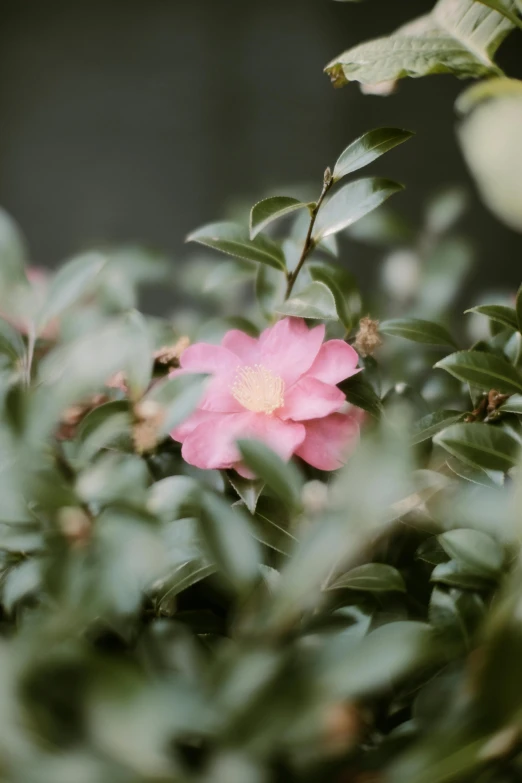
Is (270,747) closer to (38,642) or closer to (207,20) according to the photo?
(38,642)

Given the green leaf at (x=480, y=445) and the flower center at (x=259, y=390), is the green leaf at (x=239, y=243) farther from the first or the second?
the green leaf at (x=480, y=445)

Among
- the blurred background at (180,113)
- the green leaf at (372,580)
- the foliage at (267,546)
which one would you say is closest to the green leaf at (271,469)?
the foliage at (267,546)

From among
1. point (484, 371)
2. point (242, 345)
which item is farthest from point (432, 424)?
point (242, 345)

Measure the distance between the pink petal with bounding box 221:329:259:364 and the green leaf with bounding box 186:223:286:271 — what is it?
61 mm

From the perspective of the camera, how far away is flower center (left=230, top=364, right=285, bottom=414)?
46 centimetres

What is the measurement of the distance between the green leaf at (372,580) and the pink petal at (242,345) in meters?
0.18

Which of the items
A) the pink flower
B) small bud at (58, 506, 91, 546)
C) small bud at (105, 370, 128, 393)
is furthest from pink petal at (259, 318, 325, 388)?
small bud at (58, 506, 91, 546)

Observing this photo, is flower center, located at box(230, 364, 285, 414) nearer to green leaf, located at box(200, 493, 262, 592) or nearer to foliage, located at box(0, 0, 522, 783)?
foliage, located at box(0, 0, 522, 783)

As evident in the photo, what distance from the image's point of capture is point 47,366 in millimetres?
395

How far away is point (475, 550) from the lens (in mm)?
362

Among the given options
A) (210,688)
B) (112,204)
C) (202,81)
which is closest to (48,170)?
(112,204)

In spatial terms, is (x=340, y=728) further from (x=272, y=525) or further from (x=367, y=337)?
(x=367, y=337)

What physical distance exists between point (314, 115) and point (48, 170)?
0.55 meters

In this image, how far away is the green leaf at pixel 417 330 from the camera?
51 cm
